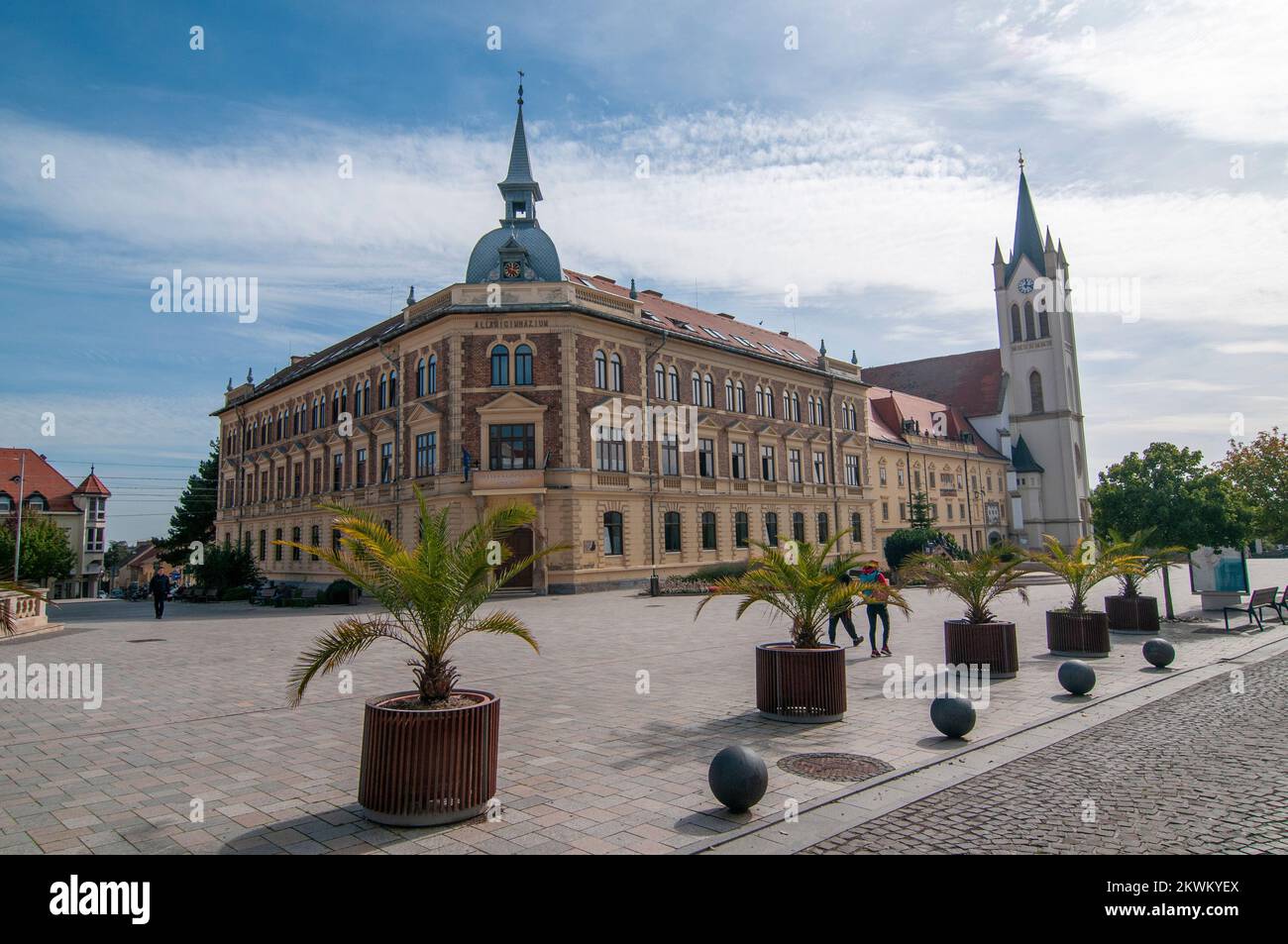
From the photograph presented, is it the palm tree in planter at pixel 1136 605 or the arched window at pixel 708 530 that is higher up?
the arched window at pixel 708 530

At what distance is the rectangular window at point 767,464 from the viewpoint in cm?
4228

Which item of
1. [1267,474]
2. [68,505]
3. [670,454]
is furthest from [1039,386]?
[68,505]

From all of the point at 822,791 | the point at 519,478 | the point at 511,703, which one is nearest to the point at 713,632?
the point at 511,703

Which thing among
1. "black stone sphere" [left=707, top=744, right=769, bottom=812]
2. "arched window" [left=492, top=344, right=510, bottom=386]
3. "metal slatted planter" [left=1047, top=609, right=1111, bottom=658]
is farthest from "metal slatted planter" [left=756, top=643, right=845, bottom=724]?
"arched window" [left=492, top=344, right=510, bottom=386]

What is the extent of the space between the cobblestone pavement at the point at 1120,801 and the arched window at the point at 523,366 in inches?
1089

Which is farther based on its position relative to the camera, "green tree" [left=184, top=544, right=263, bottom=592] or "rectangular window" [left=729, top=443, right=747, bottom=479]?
"rectangular window" [left=729, top=443, right=747, bottom=479]

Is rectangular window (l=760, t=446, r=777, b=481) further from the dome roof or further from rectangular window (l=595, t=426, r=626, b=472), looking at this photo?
the dome roof

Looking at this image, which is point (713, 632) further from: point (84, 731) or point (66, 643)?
point (66, 643)

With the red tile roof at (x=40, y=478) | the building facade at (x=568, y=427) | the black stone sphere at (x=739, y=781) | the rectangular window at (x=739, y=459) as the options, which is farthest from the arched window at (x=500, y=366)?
the red tile roof at (x=40, y=478)

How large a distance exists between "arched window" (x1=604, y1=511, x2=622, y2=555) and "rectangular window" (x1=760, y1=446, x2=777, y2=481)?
11.4 m

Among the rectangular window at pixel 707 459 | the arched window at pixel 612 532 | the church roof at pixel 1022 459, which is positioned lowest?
the arched window at pixel 612 532

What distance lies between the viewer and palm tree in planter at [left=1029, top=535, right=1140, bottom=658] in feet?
44.9

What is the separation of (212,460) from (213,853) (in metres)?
69.5

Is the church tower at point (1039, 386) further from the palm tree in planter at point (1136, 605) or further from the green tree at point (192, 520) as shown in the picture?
the green tree at point (192, 520)
